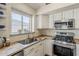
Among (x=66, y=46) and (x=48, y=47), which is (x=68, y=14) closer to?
(x=66, y=46)

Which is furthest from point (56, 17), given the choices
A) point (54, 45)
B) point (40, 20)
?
point (54, 45)

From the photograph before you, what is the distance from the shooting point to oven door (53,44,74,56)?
219 cm

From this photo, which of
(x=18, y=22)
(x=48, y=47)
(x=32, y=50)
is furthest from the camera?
(x=48, y=47)

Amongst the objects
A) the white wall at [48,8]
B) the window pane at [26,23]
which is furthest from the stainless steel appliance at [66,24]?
the window pane at [26,23]

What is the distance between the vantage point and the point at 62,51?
2363 mm

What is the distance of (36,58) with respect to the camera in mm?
461

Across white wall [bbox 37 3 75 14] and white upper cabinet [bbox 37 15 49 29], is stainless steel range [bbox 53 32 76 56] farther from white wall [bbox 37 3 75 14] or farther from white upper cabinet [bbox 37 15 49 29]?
white wall [bbox 37 3 75 14]

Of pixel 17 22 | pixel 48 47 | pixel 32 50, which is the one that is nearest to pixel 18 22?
pixel 17 22

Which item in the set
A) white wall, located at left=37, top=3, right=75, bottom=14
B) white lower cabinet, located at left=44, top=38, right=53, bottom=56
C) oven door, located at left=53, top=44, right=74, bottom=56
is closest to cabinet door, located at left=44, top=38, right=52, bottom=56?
white lower cabinet, located at left=44, top=38, right=53, bottom=56

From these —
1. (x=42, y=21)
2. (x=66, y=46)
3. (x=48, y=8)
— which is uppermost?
(x=48, y=8)

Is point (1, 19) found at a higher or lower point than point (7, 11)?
lower

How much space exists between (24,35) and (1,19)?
95 cm

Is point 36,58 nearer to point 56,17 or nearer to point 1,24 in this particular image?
point 1,24

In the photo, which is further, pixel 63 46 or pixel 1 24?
pixel 63 46
